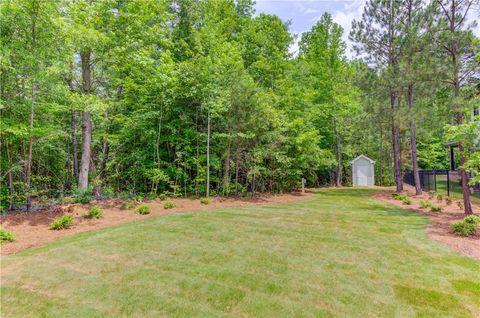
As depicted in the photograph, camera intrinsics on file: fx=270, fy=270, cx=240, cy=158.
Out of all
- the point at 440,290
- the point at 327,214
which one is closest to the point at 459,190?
the point at 327,214

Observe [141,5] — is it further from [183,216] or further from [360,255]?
[360,255]

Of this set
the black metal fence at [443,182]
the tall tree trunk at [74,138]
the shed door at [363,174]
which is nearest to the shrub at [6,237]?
the tall tree trunk at [74,138]

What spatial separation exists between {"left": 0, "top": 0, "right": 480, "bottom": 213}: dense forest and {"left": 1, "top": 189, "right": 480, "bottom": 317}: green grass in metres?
3.78

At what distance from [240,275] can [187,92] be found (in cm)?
953

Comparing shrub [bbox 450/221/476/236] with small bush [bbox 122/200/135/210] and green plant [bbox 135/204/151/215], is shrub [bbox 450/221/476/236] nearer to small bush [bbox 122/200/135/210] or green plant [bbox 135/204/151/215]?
green plant [bbox 135/204/151/215]

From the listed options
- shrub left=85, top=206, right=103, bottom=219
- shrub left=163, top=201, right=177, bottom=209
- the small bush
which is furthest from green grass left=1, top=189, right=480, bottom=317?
shrub left=163, top=201, right=177, bottom=209

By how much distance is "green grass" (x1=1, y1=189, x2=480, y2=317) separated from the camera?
3.38 m

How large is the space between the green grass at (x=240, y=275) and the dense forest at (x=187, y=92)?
149 inches

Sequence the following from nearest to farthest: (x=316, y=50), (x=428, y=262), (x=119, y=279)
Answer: (x=119, y=279), (x=428, y=262), (x=316, y=50)

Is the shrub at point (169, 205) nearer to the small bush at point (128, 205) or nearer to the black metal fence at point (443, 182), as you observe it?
the small bush at point (128, 205)

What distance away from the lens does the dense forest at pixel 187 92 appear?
317 inches

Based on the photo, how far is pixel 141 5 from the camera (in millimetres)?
10461

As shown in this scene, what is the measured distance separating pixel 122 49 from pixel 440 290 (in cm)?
1110

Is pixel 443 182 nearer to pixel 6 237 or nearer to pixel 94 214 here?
pixel 94 214
